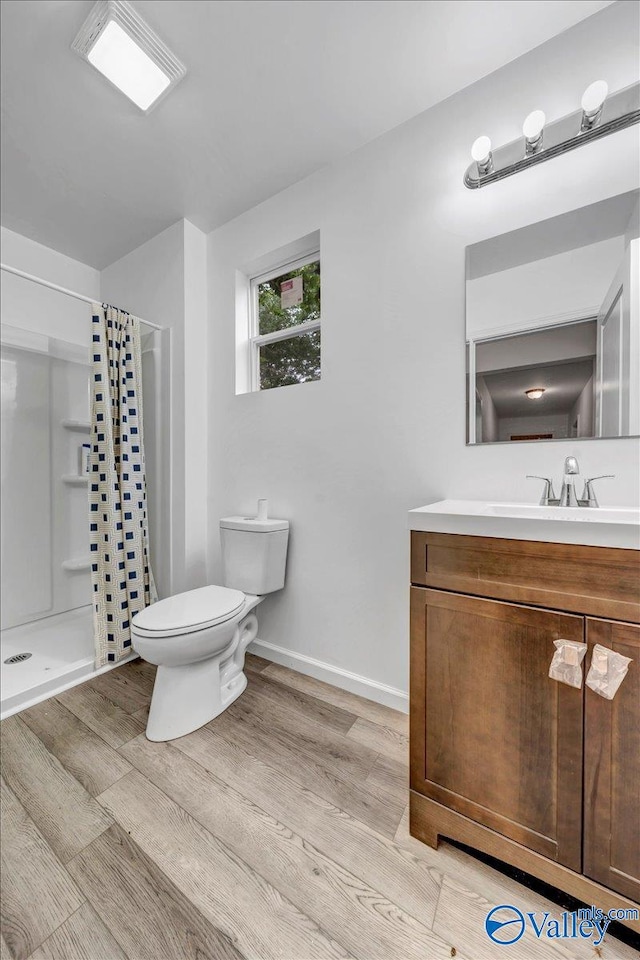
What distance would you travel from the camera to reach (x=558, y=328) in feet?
4.00

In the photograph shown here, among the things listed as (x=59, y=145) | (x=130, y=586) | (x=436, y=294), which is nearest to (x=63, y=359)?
(x=59, y=145)

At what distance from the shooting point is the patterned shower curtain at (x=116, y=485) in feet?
6.16

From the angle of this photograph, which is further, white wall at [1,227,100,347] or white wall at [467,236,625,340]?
white wall at [1,227,100,347]

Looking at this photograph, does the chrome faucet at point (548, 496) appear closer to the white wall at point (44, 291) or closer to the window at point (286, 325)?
the window at point (286, 325)

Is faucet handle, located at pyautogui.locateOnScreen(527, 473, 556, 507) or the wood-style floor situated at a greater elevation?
faucet handle, located at pyautogui.locateOnScreen(527, 473, 556, 507)

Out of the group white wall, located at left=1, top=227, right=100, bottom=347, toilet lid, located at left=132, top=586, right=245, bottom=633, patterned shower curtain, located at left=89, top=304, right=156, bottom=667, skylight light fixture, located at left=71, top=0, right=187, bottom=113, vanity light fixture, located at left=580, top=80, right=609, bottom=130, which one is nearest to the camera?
vanity light fixture, located at left=580, top=80, right=609, bottom=130

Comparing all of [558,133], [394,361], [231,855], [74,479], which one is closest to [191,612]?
[231,855]

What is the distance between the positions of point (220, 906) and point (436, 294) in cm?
192

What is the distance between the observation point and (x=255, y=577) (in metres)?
1.76

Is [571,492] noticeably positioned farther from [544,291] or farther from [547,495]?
[544,291]

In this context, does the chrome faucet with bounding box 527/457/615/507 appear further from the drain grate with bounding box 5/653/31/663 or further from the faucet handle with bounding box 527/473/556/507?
the drain grate with bounding box 5/653/31/663

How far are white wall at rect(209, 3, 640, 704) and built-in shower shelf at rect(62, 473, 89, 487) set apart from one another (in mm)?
1189

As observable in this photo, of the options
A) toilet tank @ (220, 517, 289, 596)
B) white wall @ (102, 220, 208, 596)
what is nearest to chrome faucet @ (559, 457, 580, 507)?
toilet tank @ (220, 517, 289, 596)

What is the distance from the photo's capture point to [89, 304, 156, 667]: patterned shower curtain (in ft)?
6.16
